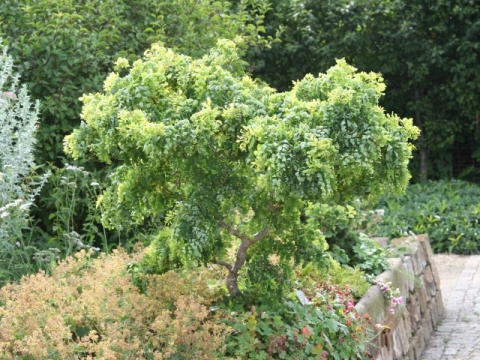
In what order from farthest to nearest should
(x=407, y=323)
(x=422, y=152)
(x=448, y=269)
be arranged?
1. (x=422, y=152)
2. (x=448, y=269)
3. (x=407, y=323)

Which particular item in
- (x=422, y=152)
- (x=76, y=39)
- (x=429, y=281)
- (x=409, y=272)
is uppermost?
(x=76, y=39)

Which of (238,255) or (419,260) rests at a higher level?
(238,255)

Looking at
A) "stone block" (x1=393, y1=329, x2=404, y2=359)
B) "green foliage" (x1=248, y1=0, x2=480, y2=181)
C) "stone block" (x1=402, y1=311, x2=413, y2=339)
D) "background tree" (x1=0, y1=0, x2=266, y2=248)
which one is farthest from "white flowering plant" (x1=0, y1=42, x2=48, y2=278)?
"green foliage" (x1=248, y1=0, x2=480, y2=181)

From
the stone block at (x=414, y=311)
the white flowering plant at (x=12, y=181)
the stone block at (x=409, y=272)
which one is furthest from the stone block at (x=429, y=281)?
the white flowering plant at (x=12, y=181)

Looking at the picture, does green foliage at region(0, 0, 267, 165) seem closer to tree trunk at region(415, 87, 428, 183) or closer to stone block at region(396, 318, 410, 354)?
stone block at region(396, 318, 410, 354)

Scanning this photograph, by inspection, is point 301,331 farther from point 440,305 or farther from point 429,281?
point 440,305

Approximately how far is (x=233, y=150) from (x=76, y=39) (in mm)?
3353

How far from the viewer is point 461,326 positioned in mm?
7500

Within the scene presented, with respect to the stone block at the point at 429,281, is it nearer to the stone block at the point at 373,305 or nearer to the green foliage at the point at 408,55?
the stone block at the point at 373,305

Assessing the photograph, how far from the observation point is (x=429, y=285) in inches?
306

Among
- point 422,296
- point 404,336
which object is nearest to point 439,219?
point 422,296

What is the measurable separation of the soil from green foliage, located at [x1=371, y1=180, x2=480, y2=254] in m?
0.18

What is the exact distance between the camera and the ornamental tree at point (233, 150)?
4.17m

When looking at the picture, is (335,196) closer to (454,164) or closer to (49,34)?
(49,34)
